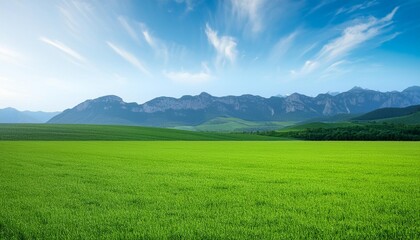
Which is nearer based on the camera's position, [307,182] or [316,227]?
[316,227]

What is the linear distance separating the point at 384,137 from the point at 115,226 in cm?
12754

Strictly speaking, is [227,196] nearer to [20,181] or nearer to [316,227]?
[316,227]

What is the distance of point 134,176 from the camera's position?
17438mm

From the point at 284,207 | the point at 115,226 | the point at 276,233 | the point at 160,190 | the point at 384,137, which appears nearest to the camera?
the point at 276,233

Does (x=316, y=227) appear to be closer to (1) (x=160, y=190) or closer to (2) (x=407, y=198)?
(2) (x=407, y=198)

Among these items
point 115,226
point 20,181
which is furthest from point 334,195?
point 20,181

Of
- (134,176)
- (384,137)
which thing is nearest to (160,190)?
(134,176)

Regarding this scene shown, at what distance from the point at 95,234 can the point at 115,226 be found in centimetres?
64

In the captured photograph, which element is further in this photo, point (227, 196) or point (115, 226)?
point (227, 196)

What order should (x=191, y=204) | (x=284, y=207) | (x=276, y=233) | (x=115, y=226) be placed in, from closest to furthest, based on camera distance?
1. (x=276, y=233)
2. (x=115, y=226)
3. (x=284, y=207)
4. (x=191, y=204)

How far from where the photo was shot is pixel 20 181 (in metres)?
15.5

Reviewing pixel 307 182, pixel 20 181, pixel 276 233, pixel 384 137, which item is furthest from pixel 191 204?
pixel 384 137

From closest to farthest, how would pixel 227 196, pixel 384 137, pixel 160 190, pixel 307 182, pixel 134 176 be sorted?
pixel 227 196, pixel 160 190, pixel 307 182, pixel 134 176, pixel 384 137

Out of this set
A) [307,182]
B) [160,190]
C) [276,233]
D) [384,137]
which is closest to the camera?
[276,233]
